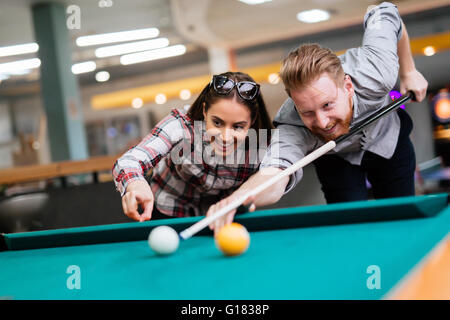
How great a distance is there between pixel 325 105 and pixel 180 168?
798 millimetres

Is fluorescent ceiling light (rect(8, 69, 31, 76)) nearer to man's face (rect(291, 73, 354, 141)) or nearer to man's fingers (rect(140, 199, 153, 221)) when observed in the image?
man's fingers (rect(140, 199, 153, 221))

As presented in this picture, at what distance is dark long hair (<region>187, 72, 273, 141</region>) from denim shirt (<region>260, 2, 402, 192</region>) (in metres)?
0.09

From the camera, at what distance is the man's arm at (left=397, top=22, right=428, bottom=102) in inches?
82.5

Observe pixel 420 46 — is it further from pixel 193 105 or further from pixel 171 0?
pixel 193 105

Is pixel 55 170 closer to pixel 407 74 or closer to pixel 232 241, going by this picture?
pixel 407 74

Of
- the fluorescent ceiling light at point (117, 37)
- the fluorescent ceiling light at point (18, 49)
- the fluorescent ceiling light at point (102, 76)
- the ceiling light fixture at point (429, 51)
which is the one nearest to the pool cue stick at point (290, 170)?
the ceiling light fixture at point (429, 51)

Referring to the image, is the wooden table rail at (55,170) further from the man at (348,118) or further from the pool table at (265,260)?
the pool table at (265,260)

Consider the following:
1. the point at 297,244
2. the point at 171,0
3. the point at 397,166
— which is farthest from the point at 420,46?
the point at 297,244

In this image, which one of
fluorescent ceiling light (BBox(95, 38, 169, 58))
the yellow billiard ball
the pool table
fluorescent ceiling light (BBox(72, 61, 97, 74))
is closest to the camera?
the pool table

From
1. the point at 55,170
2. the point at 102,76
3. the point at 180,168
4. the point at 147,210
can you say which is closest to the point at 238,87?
the point at 180,168

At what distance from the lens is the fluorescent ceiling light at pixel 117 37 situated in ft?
24.1

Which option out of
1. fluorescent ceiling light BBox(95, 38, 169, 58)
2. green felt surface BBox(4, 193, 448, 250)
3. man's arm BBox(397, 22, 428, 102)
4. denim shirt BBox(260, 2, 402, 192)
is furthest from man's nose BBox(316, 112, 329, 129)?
fluorescent ceiling light BBox(95, 38, 169, 58)

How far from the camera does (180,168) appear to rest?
2.19 m

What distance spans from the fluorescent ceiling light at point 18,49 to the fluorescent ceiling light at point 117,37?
2.65ft
